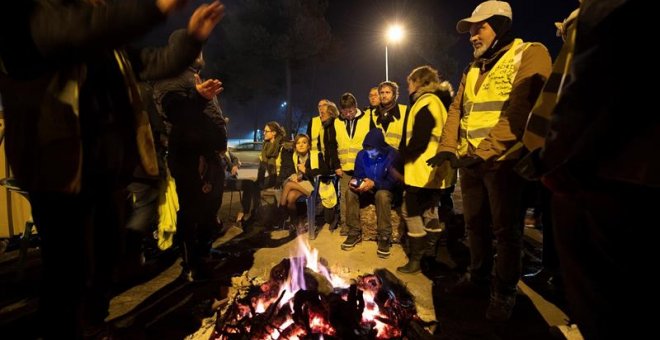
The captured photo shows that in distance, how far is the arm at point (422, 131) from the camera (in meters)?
4.00

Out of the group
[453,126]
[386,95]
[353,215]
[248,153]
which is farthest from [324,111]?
[248,153]

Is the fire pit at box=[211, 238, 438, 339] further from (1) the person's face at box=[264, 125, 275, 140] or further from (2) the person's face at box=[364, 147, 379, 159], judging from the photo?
(1) the person's face at box=[264, 125, 275, 140]

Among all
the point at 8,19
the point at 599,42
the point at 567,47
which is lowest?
the point at 599,42

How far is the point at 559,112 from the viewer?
1344mm

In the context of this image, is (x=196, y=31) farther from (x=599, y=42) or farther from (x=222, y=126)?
(x=222, y=126)

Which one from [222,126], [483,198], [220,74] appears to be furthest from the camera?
[220,74]

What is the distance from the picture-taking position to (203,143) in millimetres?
3518

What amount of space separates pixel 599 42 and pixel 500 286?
7.29ft

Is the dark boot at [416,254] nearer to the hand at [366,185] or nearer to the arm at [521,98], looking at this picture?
the hand at [366,185]

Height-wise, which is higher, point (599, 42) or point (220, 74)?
point (220, 74)

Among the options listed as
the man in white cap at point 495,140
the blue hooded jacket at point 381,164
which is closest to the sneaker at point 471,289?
the man in white cap at point 495,140

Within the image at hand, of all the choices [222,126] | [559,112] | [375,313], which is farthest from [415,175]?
[559,112]

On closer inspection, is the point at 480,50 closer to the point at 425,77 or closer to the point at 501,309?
the point at 425,77

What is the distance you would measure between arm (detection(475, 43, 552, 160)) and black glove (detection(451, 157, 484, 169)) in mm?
127
